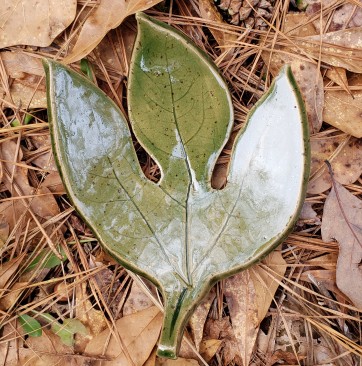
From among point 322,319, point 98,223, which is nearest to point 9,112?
point 98,223

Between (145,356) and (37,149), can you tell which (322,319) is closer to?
(145,356)

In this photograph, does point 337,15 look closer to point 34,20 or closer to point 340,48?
point 340,48

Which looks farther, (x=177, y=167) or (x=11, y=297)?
(x=11, y=297)

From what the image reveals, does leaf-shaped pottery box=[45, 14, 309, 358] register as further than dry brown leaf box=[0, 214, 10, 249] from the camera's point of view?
No

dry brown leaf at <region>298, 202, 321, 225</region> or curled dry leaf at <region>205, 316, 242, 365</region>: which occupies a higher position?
dry brown leaf at <region>298, 202, 321, 225</region>

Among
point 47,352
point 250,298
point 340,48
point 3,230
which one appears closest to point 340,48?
point 340,48

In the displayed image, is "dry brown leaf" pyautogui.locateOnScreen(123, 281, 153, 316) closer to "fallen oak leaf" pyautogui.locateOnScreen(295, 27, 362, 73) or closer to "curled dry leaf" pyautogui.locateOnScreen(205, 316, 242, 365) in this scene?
"curled dry leaf" pyautogui.locateOnScreen(205, 316, 242, 365)

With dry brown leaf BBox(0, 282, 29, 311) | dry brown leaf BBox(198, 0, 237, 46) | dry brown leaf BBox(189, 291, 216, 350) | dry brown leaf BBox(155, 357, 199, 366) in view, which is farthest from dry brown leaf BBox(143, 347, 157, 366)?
dry brown leaf BBox(198, 0, 237, 46)
